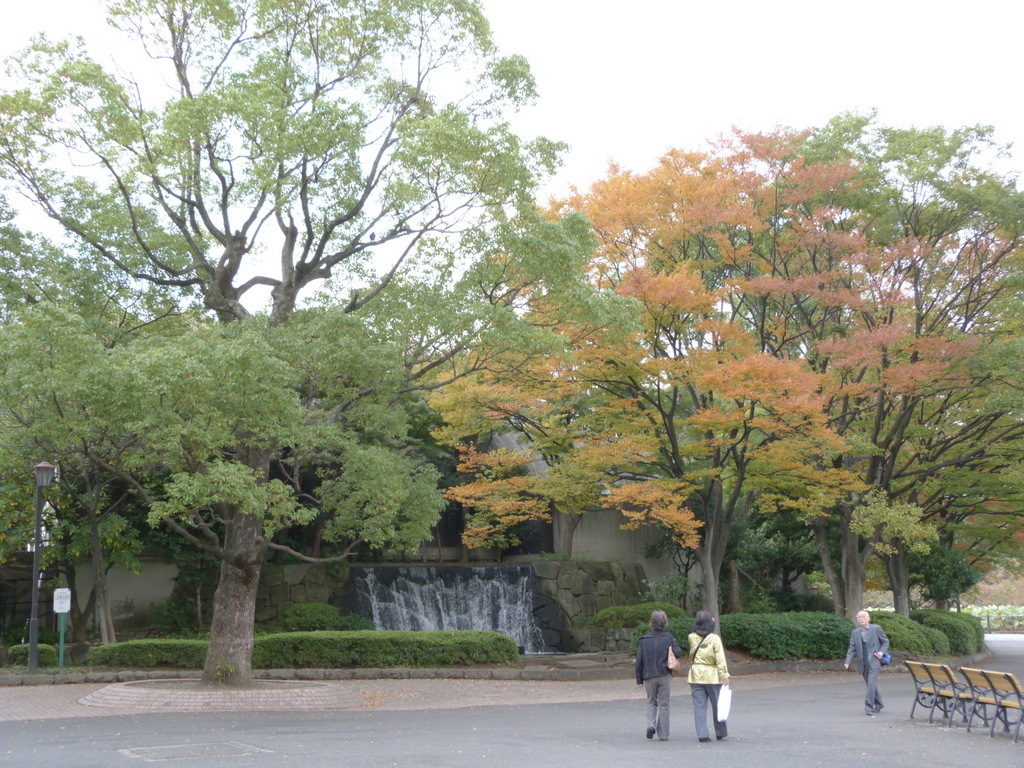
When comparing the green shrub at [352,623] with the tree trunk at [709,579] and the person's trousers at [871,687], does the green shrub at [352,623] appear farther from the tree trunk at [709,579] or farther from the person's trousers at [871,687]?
the person's trousers at [871,687]

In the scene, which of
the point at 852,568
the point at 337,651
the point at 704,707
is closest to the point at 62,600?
the point at 337,651

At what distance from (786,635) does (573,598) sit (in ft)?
22.0

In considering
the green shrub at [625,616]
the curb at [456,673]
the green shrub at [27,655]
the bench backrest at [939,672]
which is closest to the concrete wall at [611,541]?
the green shrub at [625,616]

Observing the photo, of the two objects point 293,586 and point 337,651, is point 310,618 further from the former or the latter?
point 337,651

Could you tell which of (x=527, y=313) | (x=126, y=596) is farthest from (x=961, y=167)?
(x=126, y=596)

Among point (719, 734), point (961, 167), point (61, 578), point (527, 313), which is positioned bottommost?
point (719, 734)

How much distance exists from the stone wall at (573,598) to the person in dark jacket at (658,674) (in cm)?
1458

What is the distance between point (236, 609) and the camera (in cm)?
1531

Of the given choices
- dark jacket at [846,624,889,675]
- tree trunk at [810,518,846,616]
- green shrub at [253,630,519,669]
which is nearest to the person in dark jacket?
dark jacket at [846,624,889,675]

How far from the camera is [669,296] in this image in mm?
18656

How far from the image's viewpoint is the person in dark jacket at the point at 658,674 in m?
9.97

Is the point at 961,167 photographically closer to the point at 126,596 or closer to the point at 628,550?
the point at 628,550

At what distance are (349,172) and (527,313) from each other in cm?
404

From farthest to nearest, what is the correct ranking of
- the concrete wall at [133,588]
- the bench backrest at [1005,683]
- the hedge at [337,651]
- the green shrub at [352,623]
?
the green shrub at [352,623]
the concrete wall at [133,588]
the hedge at [337,651]
the bench backrest at [1005,683]
